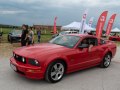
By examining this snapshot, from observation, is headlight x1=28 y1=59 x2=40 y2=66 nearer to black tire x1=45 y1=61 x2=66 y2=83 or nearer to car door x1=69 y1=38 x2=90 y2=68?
black tire x1=45 y1=61 x2=66 y2=83

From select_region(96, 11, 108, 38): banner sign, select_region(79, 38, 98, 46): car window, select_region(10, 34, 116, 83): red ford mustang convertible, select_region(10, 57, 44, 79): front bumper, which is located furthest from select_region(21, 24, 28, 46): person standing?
select_region(96, 11, 108, 38): banner sign

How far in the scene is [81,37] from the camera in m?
6.98

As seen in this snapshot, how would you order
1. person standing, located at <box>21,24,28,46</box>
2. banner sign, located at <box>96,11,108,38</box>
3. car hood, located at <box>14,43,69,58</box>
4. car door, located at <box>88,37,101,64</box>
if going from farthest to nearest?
1. banner sign, located at <box>96,11,108,38</box>
2. person standing, located at <box>21,24,28,46</box>
3. car door, located at <box>88,37,101,64</box>
4. car hood, located at <box>14,43,69,58</box>

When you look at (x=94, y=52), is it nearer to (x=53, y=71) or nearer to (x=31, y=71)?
(x=53, y=71)

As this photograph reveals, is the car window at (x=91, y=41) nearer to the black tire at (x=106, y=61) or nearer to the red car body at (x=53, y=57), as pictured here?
the red car body at (x=53, y=57)

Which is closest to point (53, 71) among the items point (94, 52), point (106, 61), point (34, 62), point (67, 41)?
point (34, 62)

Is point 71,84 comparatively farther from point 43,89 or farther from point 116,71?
point 116,71

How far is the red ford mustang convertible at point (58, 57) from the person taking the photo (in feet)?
17.7

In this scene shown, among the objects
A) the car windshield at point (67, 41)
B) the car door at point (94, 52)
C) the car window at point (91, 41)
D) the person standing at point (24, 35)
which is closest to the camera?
the car windshield at point (67, 41)

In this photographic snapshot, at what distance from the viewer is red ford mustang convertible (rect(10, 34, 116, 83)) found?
5402 millimetres

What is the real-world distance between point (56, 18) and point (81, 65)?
24.9 metres

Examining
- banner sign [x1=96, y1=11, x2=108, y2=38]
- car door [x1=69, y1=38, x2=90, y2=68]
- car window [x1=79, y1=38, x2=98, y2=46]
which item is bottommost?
car door [x1=69, y1=38, x2=90, y2=68]

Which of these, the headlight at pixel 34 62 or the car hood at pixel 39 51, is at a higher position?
the car hood at pixel 39 51

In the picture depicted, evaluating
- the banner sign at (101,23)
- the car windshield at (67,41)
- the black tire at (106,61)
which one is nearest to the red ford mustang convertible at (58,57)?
the car windshield at (67,41)
